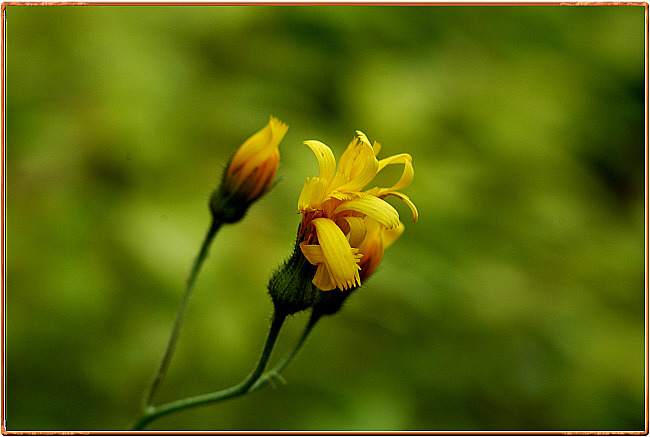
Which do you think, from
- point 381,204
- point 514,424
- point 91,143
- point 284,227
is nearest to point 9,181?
point 91,143

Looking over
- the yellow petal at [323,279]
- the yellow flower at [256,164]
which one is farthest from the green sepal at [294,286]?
the yellow flower at [256,164]

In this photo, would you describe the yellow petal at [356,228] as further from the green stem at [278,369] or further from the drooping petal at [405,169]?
the green stem at [278,369]

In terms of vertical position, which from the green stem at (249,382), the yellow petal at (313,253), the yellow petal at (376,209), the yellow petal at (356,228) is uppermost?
the yellow petal at (376,209)

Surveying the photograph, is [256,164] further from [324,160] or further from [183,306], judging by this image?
[183,306]

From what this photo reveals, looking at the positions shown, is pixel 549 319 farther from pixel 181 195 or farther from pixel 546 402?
pixel 181 195

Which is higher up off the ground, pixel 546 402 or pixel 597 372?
pixel 597 372
